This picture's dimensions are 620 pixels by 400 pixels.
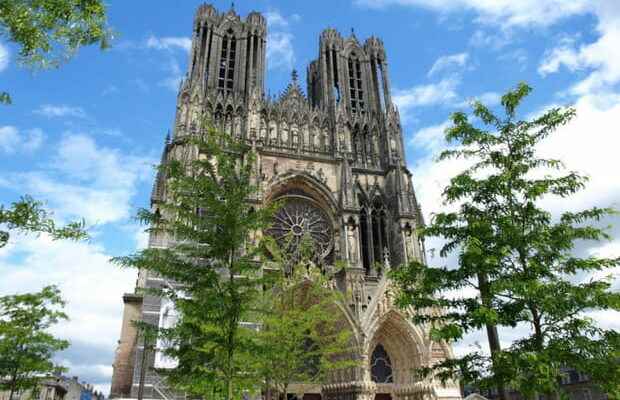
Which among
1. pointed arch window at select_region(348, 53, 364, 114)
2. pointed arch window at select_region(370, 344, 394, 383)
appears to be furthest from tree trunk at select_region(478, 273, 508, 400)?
pointed arch window at select_region(348, 53, 364, 114)

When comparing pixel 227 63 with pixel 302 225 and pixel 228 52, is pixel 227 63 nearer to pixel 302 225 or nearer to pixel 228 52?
pixel 228 52

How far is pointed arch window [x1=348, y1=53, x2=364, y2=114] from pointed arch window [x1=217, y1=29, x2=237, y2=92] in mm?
8662

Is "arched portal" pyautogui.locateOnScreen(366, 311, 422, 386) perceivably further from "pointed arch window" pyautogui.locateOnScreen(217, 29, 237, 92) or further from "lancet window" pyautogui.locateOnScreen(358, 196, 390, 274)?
"pointed arch window" pyautogui.locateOnScreen(217, 29, 237, 92)

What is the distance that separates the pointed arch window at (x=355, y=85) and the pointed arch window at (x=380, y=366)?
54.8ft

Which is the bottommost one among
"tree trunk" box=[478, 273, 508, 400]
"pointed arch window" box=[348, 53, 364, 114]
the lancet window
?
"tree trunk" box=[478, 273, 508, 400]

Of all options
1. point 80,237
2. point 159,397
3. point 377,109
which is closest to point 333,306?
point 159,397

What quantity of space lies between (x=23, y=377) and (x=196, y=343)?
1149 centimetres

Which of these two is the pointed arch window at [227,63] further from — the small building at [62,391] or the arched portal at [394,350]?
the small building at [62,391]

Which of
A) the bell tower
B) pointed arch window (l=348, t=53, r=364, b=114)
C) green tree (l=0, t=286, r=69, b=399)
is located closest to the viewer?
green tree (l=0, t=286, r=69, b=399)

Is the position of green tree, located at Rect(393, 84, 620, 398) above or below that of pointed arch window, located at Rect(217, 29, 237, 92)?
below

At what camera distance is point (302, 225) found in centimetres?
2627

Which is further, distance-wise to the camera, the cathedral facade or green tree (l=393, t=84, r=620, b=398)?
the cathedral facade

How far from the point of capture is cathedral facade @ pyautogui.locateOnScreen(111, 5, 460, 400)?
2019cm

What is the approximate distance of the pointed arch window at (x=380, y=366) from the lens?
70.3ft
